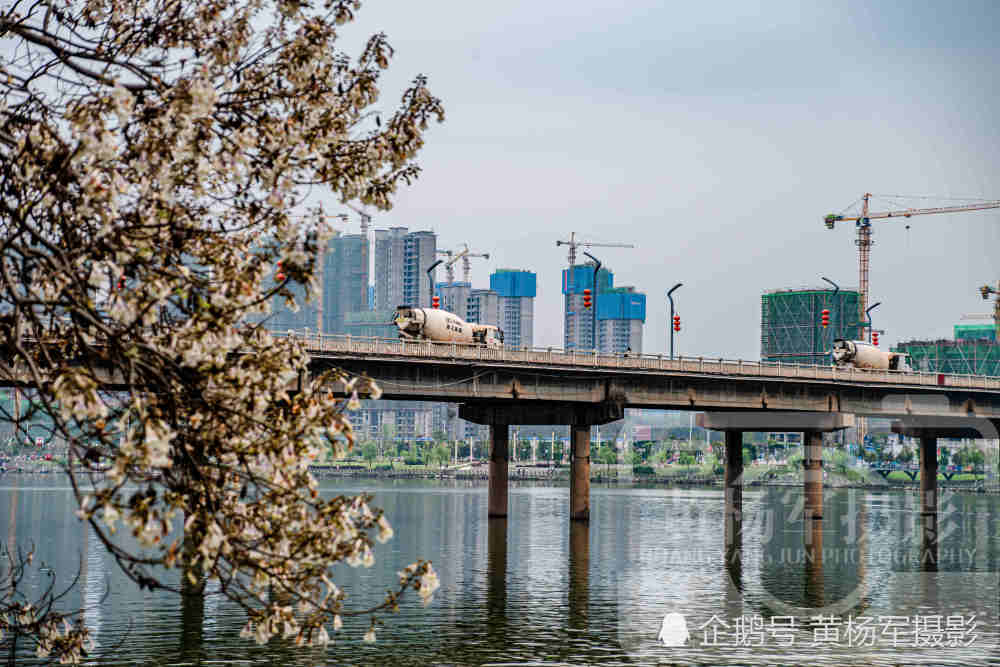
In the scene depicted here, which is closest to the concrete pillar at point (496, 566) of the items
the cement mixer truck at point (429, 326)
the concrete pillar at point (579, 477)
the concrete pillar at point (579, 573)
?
the concrete pillar at point (579, 573)

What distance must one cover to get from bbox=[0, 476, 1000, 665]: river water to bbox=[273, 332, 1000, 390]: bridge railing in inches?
474

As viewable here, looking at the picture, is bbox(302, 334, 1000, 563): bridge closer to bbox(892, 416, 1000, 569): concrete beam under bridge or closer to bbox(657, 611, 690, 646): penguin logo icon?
bbox(892, 416, 1000, 569): concrete beam under bridge

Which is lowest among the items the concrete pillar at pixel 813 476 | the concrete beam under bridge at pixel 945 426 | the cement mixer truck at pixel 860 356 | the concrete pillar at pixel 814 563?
the concrete pillar at pixel 814 563

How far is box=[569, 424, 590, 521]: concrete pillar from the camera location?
94.5m

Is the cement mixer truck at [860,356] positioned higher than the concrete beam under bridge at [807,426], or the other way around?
the cement mixer truck at [860,356]

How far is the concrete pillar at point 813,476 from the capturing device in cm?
10044

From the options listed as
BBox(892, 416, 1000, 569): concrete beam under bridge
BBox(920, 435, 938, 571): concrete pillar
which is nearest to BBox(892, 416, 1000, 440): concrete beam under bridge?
BBox(892, 416, 1000, 569): concrete beam under bridge

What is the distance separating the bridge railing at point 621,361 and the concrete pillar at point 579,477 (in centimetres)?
775

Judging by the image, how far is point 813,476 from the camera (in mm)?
101750

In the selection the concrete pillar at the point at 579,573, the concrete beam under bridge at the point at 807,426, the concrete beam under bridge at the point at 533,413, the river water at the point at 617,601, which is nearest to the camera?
the river water at the point at 617,601

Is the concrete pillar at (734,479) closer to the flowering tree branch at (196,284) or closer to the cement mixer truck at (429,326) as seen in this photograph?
the cement mixer truck at (429,326)

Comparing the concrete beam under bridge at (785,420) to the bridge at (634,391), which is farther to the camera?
the concrete beam under bridge at (785,420)

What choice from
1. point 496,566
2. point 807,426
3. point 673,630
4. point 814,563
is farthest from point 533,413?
point 673,630

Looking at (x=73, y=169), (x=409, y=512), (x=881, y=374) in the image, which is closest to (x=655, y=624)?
(x=73, y=169)
